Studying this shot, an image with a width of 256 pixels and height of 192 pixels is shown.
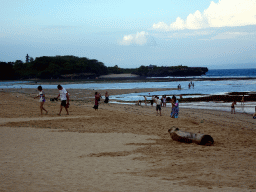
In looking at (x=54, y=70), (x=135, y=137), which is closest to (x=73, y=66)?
(x=54, y=70)

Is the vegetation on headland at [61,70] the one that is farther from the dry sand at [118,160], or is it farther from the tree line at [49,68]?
the dry sand at [118,160]

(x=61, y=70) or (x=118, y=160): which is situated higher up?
(x=61, y=70)

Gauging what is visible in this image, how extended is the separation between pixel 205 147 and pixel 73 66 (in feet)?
400

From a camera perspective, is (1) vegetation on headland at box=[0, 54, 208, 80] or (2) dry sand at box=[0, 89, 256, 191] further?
(1) vegetation on headland at box=[0, 54, 208, 80]

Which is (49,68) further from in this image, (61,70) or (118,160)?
(118,160)

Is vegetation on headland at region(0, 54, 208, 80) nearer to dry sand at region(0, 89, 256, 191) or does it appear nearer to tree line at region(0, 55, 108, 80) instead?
tree line at region(0, 55, 108, 80)

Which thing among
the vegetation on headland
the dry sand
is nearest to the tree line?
the vegetation on headland

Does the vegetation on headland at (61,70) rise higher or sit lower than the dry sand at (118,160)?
higher

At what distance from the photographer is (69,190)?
5.40m

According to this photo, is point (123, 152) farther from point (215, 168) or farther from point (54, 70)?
point (54, 70)

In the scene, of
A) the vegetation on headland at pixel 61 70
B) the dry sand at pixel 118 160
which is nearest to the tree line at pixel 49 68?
the vegetation on headland at pixel 61 70

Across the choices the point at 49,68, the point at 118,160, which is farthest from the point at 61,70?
the point at 118,160

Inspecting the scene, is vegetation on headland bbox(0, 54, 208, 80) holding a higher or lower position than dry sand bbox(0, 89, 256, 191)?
higher

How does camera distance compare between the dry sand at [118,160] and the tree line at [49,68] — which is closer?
the dry sand at [118,160]
